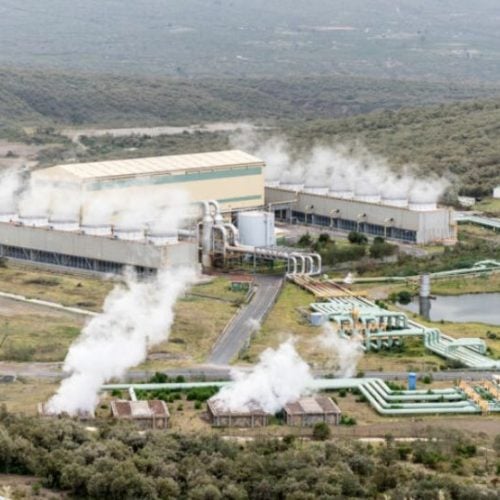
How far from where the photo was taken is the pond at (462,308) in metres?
42.3

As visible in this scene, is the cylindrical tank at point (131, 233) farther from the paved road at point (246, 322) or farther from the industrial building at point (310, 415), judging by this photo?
the industrial building at point (310, 415)

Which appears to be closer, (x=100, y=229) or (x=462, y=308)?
(x=462, y=308)

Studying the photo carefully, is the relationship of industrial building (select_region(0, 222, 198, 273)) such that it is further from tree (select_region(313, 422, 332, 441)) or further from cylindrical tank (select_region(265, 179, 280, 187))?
tree (select_region(313, 422, 332, 441))

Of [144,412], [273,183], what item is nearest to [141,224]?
[273,183]

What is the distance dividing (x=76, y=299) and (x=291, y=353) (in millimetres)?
10002

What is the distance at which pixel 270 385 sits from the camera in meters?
31.7

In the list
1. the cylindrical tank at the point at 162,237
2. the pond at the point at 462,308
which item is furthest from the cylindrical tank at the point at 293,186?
the pond at the point at 462,308

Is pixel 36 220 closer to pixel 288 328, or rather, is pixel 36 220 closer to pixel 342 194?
pixel 288 328

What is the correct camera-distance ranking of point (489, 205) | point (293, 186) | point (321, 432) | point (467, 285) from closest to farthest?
1. point (321, 432)
2. point (467, 285)
3. point (293, 186)
4. point (489, 205)

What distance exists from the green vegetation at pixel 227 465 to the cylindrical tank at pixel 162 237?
54.3 feet

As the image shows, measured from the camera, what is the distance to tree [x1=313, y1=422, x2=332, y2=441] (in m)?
29.3

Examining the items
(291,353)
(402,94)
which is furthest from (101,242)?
(402,94)

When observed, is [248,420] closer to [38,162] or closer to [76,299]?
[76,299]

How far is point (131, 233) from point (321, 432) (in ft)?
57.7
